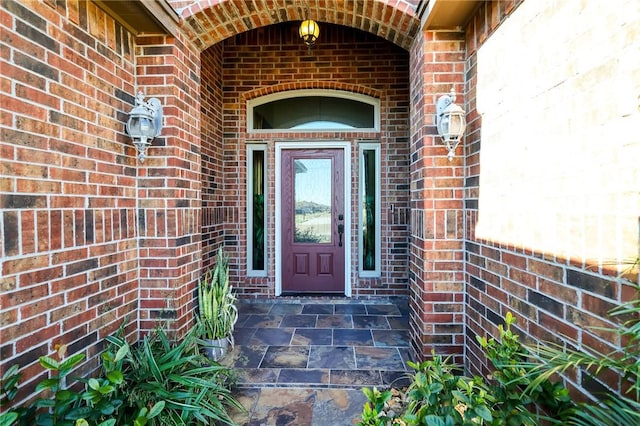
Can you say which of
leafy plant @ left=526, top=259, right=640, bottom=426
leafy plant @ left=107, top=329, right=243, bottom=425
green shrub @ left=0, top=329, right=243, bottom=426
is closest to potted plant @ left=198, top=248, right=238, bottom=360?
green shrub @ left=0, top=329, right=243, bottom=426

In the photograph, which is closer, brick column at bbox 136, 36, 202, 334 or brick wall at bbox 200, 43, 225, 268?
brick column at bbox 136, 36, 202, 334

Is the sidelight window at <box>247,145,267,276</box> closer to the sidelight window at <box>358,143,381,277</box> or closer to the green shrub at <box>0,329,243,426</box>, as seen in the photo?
the sidelight window at <box>358,143,381,277</box>

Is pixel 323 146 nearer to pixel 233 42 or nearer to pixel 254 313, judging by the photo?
pixel 233 42

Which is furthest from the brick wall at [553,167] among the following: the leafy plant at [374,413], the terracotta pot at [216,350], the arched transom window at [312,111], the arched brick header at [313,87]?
the arched transom window at [312,111]

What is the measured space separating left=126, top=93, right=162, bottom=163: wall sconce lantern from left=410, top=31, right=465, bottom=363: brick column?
192cm

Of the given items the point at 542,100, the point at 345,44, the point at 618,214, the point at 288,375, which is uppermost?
the point at 345,44

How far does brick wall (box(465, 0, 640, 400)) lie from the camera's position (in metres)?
1.18

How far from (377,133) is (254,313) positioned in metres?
2.67

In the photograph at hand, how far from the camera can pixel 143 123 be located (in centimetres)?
229

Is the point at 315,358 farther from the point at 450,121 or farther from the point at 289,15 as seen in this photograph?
the point at 289,15

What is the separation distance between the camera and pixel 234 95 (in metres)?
4.34

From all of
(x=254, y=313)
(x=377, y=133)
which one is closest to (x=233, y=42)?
(x=377, y=133)

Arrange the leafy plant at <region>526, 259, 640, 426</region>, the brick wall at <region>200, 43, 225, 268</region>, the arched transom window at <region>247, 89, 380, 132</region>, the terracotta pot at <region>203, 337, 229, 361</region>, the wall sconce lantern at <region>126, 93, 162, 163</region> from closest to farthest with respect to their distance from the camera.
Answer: the leafy plant at <region>526, 259, 640, 426</region>, the wall sconce lantern at <region>126, 93, 162, 163</region>, the terracotta pot at <region>203, 337, 229, 361</region>, the brick wall at <region>200, 43, 225, 268</region>, the arched transom window at <region>247, 89, 380, 132</region>

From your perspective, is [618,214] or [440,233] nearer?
[618,214]
